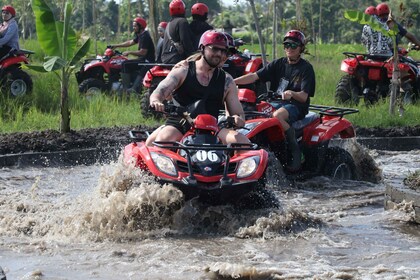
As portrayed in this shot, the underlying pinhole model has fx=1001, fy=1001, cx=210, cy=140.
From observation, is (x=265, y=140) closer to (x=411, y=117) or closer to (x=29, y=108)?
(x=411, y=117)

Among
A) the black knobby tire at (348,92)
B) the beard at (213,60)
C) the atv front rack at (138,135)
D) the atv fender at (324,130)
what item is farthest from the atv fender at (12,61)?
the beard at (213,60)

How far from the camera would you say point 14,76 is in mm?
18344

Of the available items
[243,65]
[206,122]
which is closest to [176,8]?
[243,65]

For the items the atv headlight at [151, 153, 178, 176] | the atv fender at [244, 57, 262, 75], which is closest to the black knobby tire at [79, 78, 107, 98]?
the atv fender at [244, 57, 262, 75]

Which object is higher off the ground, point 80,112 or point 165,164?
point 165,164

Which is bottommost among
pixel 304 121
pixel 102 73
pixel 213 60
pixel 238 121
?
pixel 102 73

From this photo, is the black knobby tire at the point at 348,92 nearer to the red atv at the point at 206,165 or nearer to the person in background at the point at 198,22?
the person in background at the point at 198,22

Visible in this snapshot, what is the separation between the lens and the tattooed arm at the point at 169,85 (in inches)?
367

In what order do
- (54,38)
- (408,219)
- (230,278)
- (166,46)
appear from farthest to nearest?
(166,46) < (54,38) < (408,219) < (230,278)

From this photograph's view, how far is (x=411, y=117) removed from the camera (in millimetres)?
16766

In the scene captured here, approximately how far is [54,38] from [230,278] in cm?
817

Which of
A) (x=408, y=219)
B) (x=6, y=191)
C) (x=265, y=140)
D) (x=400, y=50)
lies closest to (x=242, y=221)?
(x=408, y=219)

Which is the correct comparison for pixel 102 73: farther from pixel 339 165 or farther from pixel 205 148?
pixel 205 148

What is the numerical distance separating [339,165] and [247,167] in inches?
133
